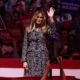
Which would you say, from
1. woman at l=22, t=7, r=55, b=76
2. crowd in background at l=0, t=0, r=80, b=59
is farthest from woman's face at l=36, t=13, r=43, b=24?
crowd in background at l=0, t=0, r=80, b=59

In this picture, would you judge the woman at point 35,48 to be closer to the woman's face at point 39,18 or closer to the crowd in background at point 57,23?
the woman's face at point 39,18

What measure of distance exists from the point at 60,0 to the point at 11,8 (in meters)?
0.78

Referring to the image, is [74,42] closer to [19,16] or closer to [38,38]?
[19,16]

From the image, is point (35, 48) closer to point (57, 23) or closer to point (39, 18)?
point (39, 18)

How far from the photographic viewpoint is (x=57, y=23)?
20.5 ft

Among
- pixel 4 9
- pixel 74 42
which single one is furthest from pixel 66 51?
pixel 4 9

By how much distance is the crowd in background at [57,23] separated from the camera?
6055 millimetres

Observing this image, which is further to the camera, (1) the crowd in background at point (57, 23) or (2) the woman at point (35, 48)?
(1) the crowd in background at point (57, 23)

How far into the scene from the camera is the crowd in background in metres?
6.05

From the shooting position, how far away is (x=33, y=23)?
4.48m

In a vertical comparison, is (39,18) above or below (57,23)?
below

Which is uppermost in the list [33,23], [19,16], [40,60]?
[19,16]

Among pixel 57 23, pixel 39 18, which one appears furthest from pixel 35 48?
pixel 57 23

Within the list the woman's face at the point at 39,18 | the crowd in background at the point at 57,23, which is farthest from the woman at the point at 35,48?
the crowd in background at the point at 57,23
